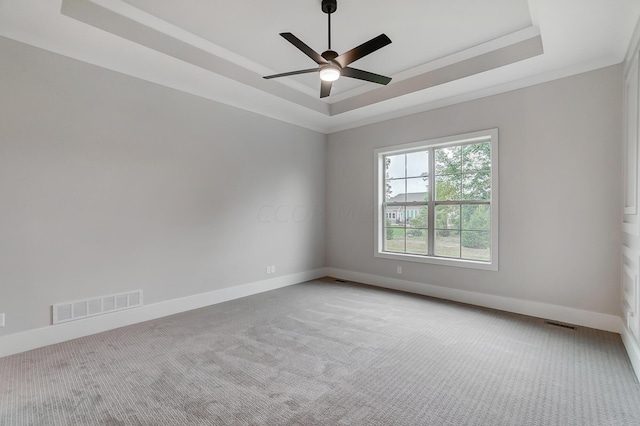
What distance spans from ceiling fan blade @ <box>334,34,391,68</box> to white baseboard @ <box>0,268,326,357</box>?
10.9ft

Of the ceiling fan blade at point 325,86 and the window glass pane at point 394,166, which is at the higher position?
the ceiling fan blade at point 325,86

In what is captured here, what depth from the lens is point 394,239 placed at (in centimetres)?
521

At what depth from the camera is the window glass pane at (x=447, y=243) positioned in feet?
14.7

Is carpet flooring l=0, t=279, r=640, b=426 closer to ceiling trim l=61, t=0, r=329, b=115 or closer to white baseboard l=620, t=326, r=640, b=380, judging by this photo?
white baseboard l=620, t=326, r=640, b=380

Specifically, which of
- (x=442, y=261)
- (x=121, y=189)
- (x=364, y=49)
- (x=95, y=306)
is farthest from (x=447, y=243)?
(x=95, y=306)

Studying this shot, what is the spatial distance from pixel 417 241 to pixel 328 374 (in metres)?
3.02

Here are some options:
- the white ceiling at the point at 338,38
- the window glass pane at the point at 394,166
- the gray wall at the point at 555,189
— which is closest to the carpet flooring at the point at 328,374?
the gray wall at the point at 555,189

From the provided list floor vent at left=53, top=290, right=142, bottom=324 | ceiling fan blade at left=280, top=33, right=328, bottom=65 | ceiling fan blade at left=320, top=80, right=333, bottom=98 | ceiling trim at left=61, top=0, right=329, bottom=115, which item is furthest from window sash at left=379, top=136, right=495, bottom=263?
floor vent at left=53, top=290, right=142, bottom=324

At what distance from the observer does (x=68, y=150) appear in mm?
3107

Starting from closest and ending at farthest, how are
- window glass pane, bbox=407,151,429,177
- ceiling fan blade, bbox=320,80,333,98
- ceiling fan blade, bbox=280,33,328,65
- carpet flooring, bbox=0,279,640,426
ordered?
carpet flooring, bbox=0,279,640,426 → ceiling fan blade, bbox=280,33,328,65 → ceiling fan blade, bbox=320,80,333,98 → window glass pane, bbox=407,151,429,177

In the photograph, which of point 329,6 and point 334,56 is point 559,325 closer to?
point 334,56

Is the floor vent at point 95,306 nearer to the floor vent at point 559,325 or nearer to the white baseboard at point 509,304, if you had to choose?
the white baseboard at point 509,304

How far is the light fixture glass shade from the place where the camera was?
9.36 feet

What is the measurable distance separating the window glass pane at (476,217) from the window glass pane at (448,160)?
0.58 metres
